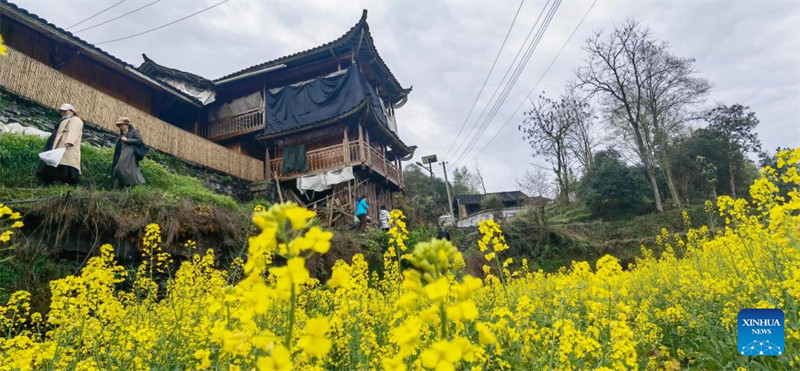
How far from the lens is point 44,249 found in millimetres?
4410

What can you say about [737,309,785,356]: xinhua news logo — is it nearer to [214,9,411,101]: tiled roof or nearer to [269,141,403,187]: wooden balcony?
[269,141,403,187]: wooden balcony

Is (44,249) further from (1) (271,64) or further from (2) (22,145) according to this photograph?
(1) (271,64)

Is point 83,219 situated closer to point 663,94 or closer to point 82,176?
point 82,176

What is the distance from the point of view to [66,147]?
548 cm

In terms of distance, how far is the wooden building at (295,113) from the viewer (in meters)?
12.9


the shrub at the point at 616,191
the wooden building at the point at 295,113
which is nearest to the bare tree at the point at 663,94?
the shrub at the point at 616,191

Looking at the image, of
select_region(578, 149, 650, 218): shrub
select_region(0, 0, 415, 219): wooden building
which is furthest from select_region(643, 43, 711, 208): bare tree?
select_region(0, 0, 415, 219): wooden building

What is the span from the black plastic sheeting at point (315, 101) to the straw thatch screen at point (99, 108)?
2414mm

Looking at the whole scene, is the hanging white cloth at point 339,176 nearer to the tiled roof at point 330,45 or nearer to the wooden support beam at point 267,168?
the wooden support beam at point 267,168

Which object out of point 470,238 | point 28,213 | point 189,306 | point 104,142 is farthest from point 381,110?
point 189,306

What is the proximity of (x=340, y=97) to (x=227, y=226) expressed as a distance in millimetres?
8882

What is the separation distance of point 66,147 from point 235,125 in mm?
9905

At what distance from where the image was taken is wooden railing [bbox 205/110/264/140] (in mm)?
14742

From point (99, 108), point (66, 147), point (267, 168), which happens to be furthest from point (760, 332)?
point (267, 168)
